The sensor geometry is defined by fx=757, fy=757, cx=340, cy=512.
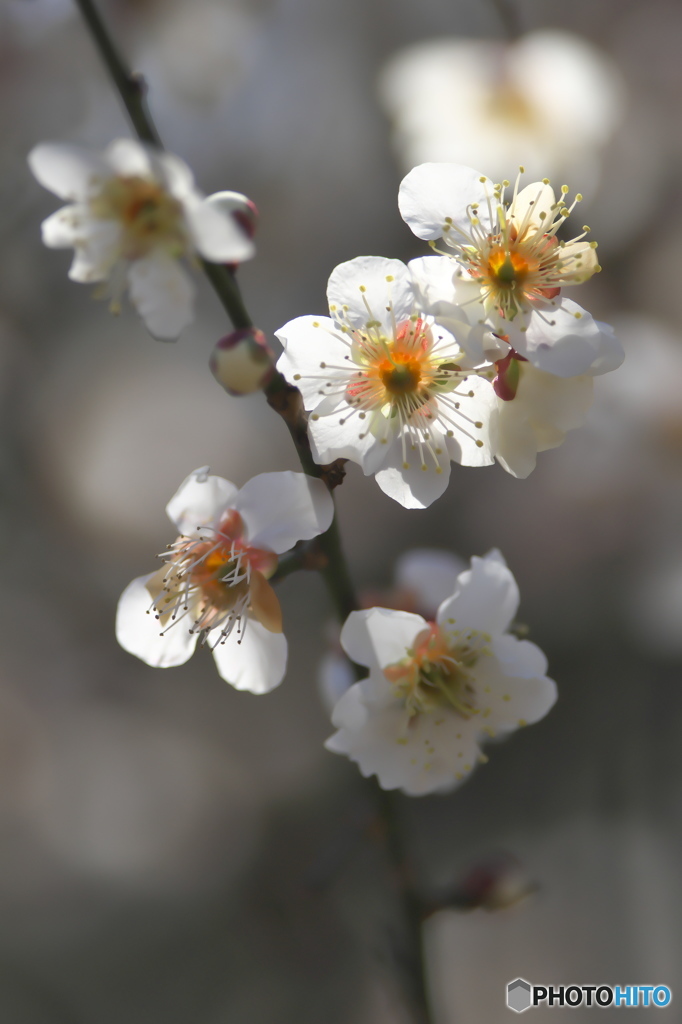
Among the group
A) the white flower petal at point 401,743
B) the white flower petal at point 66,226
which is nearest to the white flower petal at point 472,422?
the white flower petal at point 401,743

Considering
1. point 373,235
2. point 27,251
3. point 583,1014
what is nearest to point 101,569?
point 27,251

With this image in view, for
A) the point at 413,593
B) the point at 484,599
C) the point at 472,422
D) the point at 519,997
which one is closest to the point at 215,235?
the point at 472,422

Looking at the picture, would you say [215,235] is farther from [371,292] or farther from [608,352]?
[608,352]

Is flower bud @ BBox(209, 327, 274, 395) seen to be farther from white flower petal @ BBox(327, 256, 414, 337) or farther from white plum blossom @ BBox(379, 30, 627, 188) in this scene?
white plum blossom @ BBox(379, 30, 627, 188)

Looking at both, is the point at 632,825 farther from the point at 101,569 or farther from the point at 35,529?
the point at 35,529

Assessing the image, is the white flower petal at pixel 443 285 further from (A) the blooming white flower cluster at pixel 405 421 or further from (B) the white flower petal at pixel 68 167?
(B) the white flower petal at pixel 68 167

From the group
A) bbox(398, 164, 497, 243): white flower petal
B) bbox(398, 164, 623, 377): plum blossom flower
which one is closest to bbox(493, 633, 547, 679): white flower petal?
bbox(398, 164, 623, 377): plum blossom flower
